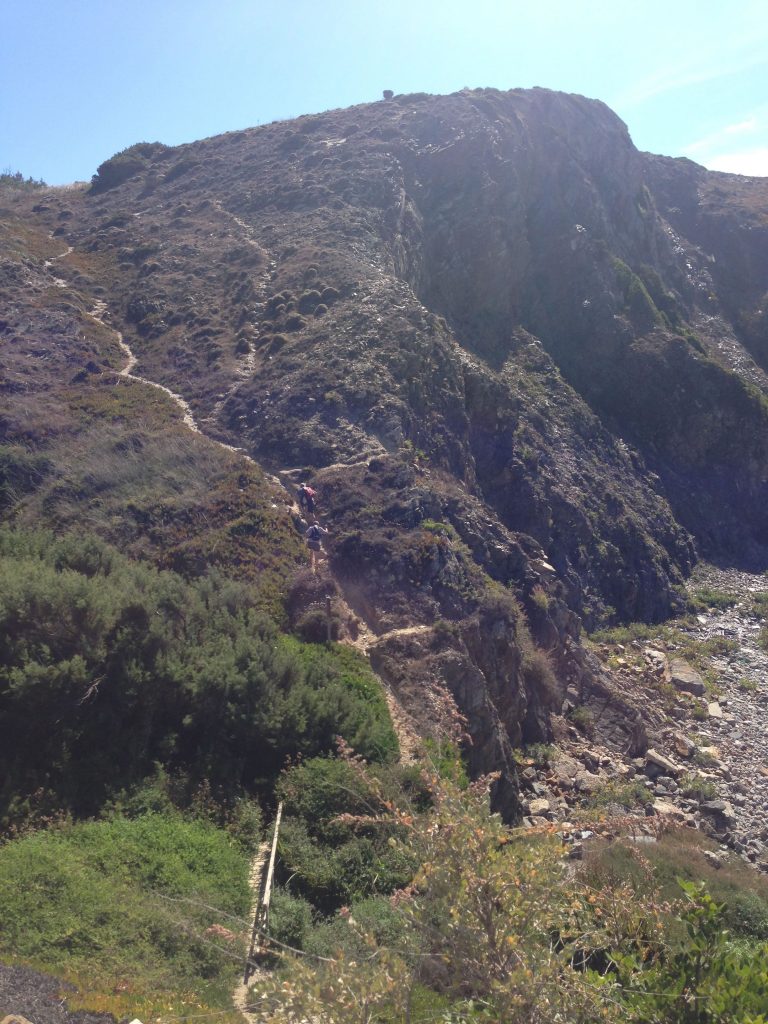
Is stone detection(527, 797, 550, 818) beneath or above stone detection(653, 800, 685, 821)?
above

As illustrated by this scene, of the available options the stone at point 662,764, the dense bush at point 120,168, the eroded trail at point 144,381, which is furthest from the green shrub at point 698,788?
the dense bush at point 120,168

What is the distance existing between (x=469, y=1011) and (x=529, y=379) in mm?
29897

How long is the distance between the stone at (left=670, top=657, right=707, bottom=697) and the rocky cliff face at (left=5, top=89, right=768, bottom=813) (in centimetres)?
290

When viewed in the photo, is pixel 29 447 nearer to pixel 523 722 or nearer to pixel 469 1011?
pixel 523 722

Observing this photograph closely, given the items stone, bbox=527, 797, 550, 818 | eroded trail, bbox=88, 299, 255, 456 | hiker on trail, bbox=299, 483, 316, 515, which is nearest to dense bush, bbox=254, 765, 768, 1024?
stone, bbox=527, 797, 550, 818

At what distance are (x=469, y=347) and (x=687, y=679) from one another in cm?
1615

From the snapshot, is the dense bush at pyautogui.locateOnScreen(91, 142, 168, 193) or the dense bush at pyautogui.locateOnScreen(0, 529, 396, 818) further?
the dense bush at pyautogui.locateOnScreen(91, 142, 168, 193)

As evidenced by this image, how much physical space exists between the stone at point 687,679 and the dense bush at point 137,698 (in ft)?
36.9

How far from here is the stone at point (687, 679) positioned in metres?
20.3

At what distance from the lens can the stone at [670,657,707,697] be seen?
2031 cm

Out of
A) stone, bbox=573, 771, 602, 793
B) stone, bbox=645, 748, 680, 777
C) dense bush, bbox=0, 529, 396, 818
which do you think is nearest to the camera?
dense bush, bbox=0, 529, 396, 818

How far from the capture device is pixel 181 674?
35.5 ft

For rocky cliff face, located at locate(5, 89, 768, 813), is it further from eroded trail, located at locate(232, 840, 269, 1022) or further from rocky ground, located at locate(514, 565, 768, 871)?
eroded trail, located at locate(232, 840, 269, 1022)

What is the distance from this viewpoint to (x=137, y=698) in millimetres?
10531
